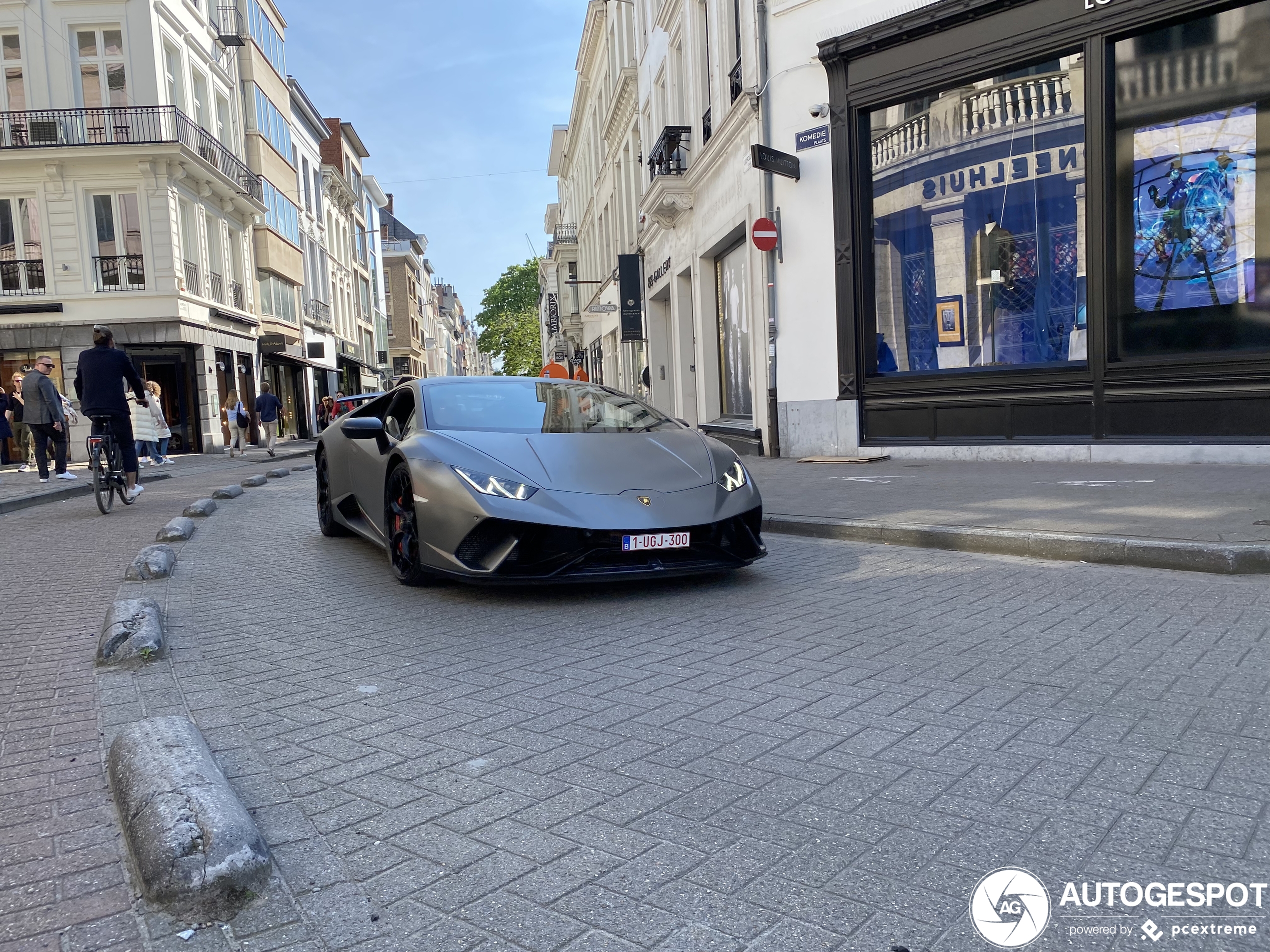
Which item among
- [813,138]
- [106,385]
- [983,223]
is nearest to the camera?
[106,385]

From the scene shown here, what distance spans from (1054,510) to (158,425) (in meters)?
18.1

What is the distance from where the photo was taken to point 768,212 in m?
13.4

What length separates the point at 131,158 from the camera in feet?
81.8

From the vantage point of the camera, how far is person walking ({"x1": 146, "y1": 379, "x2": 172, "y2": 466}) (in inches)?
767

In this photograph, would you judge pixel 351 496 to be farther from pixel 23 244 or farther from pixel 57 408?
pixel 23 244

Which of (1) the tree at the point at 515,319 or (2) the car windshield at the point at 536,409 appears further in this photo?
(1) the tree at the point at 515,319

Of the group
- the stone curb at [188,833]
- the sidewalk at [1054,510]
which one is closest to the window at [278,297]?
the sidewalk at [1054,510]

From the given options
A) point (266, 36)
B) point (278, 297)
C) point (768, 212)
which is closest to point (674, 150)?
point (768, 212)

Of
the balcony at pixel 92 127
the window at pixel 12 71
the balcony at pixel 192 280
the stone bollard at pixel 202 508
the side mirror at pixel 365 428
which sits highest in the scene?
the window at pixel 12 71

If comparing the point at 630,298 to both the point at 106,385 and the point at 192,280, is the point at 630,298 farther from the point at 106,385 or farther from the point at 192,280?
the point at 106,385

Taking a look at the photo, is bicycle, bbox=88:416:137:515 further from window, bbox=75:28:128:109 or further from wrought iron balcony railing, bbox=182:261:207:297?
window, bbox=75:28:128:109

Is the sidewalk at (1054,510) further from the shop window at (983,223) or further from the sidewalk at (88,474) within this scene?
the sidewalk at (88,474)

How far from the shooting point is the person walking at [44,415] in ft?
45.9

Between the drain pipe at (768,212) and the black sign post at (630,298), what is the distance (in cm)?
1251
